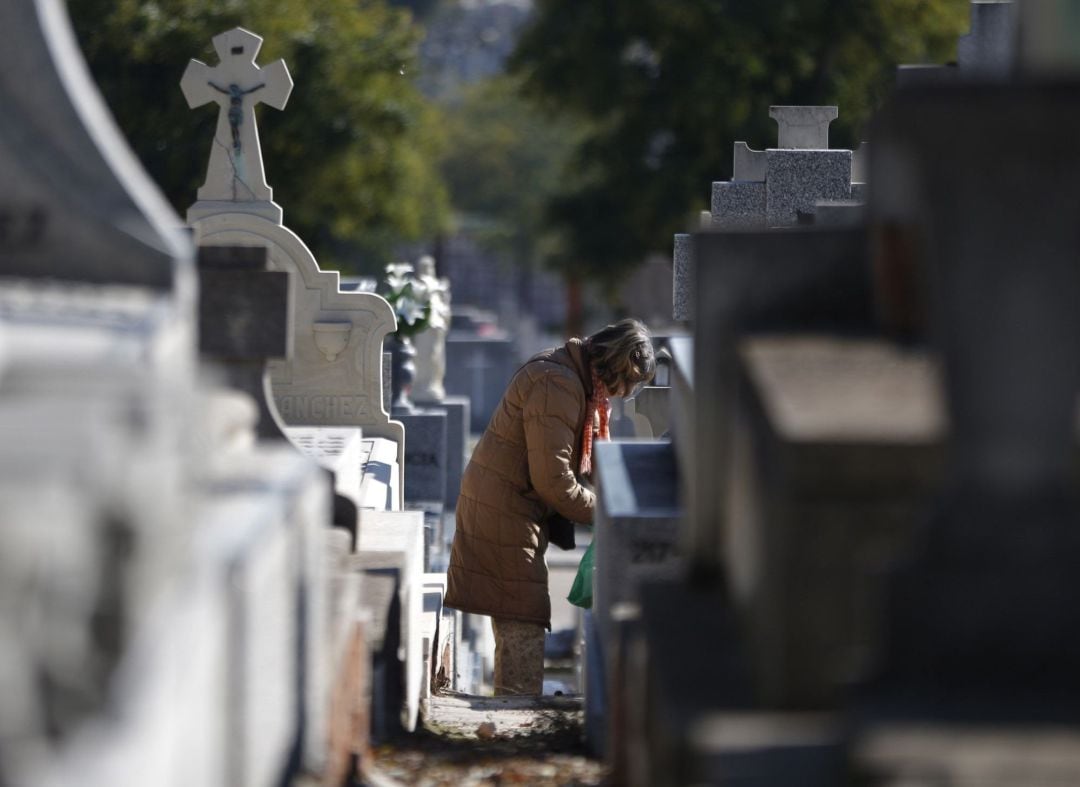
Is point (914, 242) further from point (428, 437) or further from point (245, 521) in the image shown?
point (428, 437)

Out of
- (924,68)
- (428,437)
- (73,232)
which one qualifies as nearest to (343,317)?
(428,437)

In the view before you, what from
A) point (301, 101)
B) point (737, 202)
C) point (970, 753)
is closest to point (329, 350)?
point (737, 202)

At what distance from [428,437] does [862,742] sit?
31.5 ft

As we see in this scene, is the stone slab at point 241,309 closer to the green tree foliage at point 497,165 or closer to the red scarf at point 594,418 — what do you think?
the red scarf at point 594,418

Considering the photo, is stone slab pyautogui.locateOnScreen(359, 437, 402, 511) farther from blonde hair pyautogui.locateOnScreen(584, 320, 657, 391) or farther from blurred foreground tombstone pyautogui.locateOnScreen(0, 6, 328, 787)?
blurred foreground tombstone pyautogui.locateOnScreen(0, 6, 328, 787)

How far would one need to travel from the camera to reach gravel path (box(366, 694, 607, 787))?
455cm

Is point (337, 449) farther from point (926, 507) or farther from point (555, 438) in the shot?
point (926, 507)

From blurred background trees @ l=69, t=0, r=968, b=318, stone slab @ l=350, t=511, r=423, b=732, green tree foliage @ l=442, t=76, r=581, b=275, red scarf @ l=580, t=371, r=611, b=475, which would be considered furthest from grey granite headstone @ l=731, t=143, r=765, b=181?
green tree foliage @ l=442, t=76, r=581, b=275

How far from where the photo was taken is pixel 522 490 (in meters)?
7.27

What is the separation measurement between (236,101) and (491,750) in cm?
637

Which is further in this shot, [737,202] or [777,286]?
[737,202]

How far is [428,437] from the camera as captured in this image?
12.1m

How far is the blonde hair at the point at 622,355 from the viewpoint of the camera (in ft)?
22.4

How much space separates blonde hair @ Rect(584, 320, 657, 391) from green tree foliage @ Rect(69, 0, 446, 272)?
17.6m
